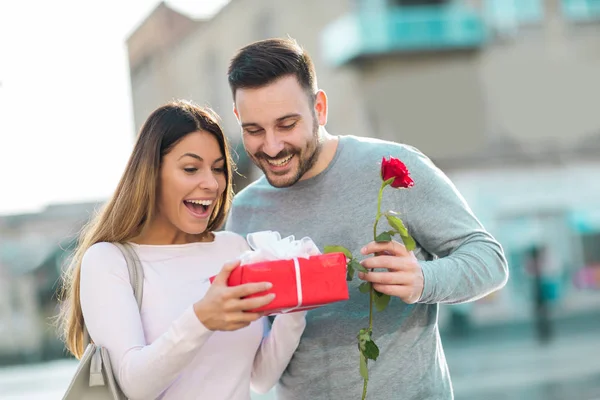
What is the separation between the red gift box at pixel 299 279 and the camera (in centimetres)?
227

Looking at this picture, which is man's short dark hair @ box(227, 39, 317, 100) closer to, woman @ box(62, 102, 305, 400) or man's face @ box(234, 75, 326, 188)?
man's face @ box(234, 75, 326, 188)

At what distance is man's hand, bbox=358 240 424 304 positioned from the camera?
2484mm

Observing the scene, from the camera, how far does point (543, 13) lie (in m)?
19.1

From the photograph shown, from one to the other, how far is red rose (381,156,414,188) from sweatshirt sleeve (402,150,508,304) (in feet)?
1.09

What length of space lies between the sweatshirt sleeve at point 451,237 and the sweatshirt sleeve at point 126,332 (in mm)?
758

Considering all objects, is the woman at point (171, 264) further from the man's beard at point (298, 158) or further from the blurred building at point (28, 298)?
the blurred building at point (28, 298)

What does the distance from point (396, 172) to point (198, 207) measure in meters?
0.68

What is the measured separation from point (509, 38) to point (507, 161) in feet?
8.23

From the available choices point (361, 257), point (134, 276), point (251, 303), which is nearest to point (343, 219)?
point (361, 257)

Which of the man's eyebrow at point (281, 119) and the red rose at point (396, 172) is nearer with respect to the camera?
the red rose at point (396, 172)

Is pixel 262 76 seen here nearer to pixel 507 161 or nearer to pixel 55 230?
pixel 507 161

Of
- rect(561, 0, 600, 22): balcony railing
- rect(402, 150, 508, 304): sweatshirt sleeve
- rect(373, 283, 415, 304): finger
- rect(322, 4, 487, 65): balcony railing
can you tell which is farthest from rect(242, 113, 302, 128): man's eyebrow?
rect(561, 0, 600, 22): balcony railing

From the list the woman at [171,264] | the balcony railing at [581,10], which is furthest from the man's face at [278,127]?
the balcony railing at [581,10]

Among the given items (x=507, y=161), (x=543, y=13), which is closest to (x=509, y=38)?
(x=543, y=13)
